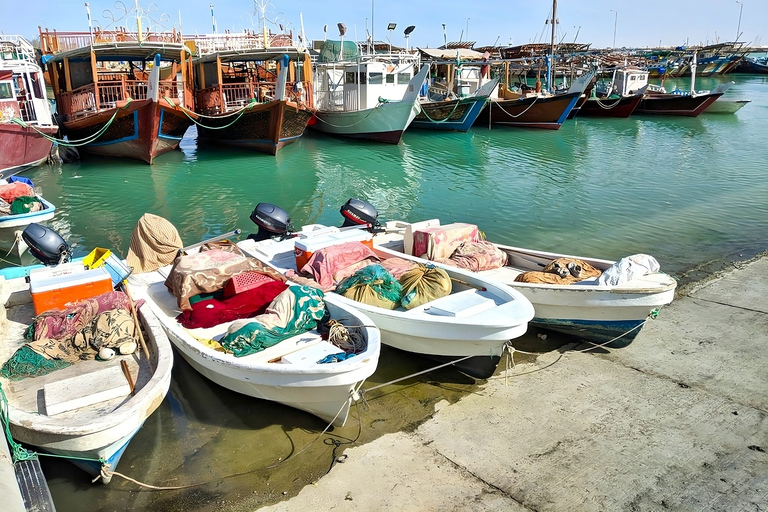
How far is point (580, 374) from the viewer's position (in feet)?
18.9

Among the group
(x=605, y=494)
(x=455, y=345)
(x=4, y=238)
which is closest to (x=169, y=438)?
(x=455, y=345)

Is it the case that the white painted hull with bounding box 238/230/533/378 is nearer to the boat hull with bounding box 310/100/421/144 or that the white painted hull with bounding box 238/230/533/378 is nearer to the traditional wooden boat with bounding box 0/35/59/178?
the traditional wooden boat with bounding box 0/35/59/178

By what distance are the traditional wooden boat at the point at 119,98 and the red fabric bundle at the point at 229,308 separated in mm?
13124

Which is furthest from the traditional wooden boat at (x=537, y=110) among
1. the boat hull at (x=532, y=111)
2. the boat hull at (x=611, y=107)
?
the boat hull at (x=611, y=107)

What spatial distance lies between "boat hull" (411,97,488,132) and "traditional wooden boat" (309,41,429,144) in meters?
2.86

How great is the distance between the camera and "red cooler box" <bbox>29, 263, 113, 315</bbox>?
5.62m

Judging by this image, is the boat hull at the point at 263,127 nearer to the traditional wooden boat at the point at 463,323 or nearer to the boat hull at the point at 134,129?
the boat hull at the point at 134,129

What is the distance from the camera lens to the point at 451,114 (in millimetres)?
26984

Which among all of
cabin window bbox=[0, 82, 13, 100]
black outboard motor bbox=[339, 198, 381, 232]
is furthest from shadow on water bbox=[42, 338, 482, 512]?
cabin window bbox=[0, 82, 13, 100]

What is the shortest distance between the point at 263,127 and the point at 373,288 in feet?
51.9

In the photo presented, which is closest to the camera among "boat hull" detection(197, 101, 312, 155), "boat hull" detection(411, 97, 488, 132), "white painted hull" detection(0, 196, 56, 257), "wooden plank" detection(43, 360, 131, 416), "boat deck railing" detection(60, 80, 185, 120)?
"wooden plank" detection(43, 360, 131, 416)

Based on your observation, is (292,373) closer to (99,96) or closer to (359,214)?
(359,214)

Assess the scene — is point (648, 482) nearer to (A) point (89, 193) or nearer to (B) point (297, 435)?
(B) point (297, 435)

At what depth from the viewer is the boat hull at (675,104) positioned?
32.2 meters
